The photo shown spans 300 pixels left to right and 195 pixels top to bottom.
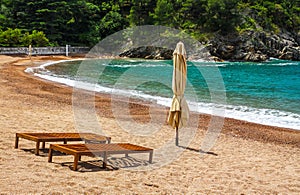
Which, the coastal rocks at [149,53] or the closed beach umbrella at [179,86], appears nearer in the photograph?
the closed beach umbrella at [179,86]

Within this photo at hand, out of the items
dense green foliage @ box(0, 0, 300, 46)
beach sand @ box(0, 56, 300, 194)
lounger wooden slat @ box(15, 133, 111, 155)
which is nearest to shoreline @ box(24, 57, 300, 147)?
beach sand @ box(0, 56, 300, 194)

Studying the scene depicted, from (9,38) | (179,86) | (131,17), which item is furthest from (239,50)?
(179,86)

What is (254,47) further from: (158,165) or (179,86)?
(158,165)

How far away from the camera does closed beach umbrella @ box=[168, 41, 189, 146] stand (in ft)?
32.8

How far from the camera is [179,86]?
33.4 feet

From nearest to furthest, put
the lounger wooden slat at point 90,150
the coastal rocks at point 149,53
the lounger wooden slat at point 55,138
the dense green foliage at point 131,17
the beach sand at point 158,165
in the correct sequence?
the beach sand at point 158,165, the lounger wooden slat at point 90,150, the lounger wooden slat at point 55,138, the coastal rocks at point 149,53, the dense green foliage at point 131,17

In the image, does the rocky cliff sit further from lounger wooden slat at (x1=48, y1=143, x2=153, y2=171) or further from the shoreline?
lounger wooden slat at (x1=48, y1=143, x2=153, y2=171)

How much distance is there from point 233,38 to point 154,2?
1807 cm

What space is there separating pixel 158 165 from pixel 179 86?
244 centimetres

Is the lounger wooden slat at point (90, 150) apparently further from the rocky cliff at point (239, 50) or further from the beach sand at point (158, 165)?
the rocky cliff at point (239, 50)

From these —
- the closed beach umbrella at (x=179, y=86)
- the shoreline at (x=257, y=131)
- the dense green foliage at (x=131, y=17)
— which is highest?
the dense green foliage at (x=131, y=17)

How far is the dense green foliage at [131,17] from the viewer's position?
2744 inches

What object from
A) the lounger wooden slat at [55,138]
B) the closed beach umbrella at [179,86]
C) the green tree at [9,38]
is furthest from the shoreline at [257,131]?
the green tree at [9,38]

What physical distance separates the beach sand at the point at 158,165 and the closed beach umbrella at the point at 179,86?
86 centimetres
